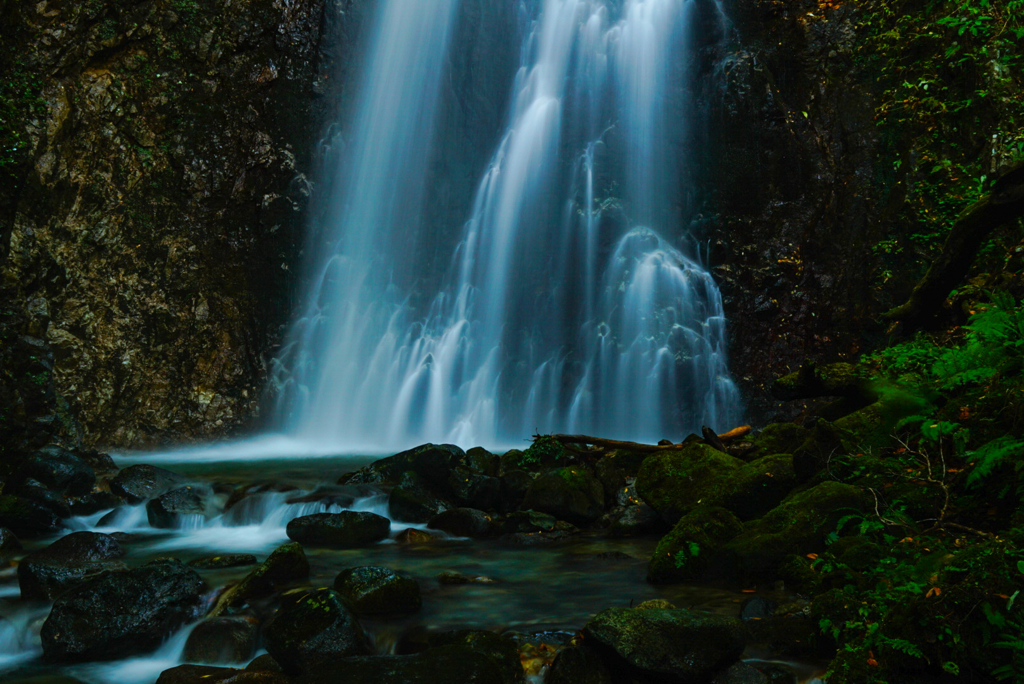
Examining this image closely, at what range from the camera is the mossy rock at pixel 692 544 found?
19.5 ft

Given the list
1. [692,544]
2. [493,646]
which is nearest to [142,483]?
[493,646]

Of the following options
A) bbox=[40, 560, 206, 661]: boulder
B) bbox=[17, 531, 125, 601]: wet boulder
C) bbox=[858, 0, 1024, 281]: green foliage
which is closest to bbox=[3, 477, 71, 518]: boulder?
bbox=[17, 531, 125, 601]: wet boulder

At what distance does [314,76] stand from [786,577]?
62.5ft

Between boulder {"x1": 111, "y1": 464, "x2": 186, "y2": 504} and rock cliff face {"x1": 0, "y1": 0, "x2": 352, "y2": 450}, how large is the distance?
5036 mm

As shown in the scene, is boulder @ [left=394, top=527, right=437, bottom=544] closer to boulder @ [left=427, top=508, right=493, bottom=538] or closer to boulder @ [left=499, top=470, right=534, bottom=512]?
boulder @ [left=427, top=508, right=493, bottom=538]

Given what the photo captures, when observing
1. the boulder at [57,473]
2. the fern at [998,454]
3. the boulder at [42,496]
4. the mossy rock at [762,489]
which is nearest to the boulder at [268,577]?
the boulder at [42,496]

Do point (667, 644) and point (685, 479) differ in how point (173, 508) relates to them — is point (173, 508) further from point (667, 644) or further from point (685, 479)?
point (667, 644)

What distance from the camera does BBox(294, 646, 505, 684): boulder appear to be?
12.1 ft

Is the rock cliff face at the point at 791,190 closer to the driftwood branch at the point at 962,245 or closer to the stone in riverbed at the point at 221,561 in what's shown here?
the driftwood branch at the point at 962,245

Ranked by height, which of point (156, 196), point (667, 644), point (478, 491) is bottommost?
point (667, 644)

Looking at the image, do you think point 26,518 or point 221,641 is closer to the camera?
point 221,641

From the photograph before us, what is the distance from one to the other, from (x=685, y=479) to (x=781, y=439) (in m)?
1.55

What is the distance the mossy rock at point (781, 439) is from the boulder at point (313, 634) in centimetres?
558

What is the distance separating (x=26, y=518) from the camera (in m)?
8.06
